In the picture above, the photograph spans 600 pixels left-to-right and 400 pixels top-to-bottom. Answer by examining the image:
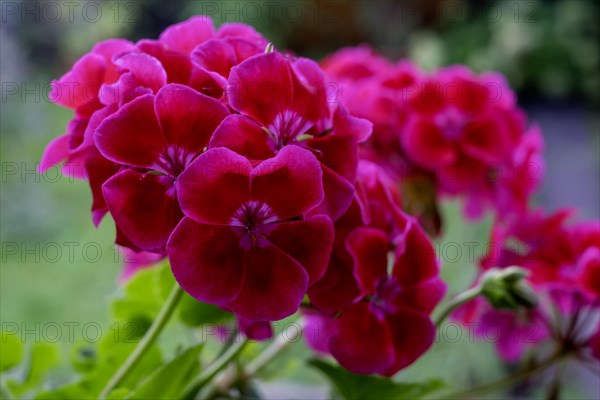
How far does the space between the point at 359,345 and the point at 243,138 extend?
12 cm

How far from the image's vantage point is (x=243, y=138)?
31cm

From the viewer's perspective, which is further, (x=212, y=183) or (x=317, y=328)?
(x=317, y=328)

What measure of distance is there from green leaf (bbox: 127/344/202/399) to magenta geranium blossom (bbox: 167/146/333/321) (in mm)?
65

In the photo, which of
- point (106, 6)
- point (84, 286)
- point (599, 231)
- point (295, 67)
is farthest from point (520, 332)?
point (106, 6)

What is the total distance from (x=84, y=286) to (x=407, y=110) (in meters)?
1.60

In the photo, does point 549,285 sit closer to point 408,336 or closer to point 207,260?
point 408,336

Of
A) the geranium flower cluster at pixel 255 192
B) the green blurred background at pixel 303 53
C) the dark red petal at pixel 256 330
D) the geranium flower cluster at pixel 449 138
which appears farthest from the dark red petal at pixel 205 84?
the green blurred background at pixel 303 53

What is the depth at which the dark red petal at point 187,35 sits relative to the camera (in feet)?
1.25

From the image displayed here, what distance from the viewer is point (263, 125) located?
1.11ft

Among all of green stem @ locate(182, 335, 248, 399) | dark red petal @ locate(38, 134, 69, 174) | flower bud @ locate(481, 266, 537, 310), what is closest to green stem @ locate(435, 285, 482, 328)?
flower bud @ locate(481, 266, 537, 310)

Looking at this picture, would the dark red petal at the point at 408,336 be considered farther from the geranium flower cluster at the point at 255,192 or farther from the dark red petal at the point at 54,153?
the dark red petal at the point at 54,153

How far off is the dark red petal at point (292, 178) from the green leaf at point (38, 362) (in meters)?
0.21

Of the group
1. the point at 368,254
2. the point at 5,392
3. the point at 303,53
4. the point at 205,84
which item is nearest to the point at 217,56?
the point at 205,84

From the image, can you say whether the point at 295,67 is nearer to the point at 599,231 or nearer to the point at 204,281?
the point at 204,281
